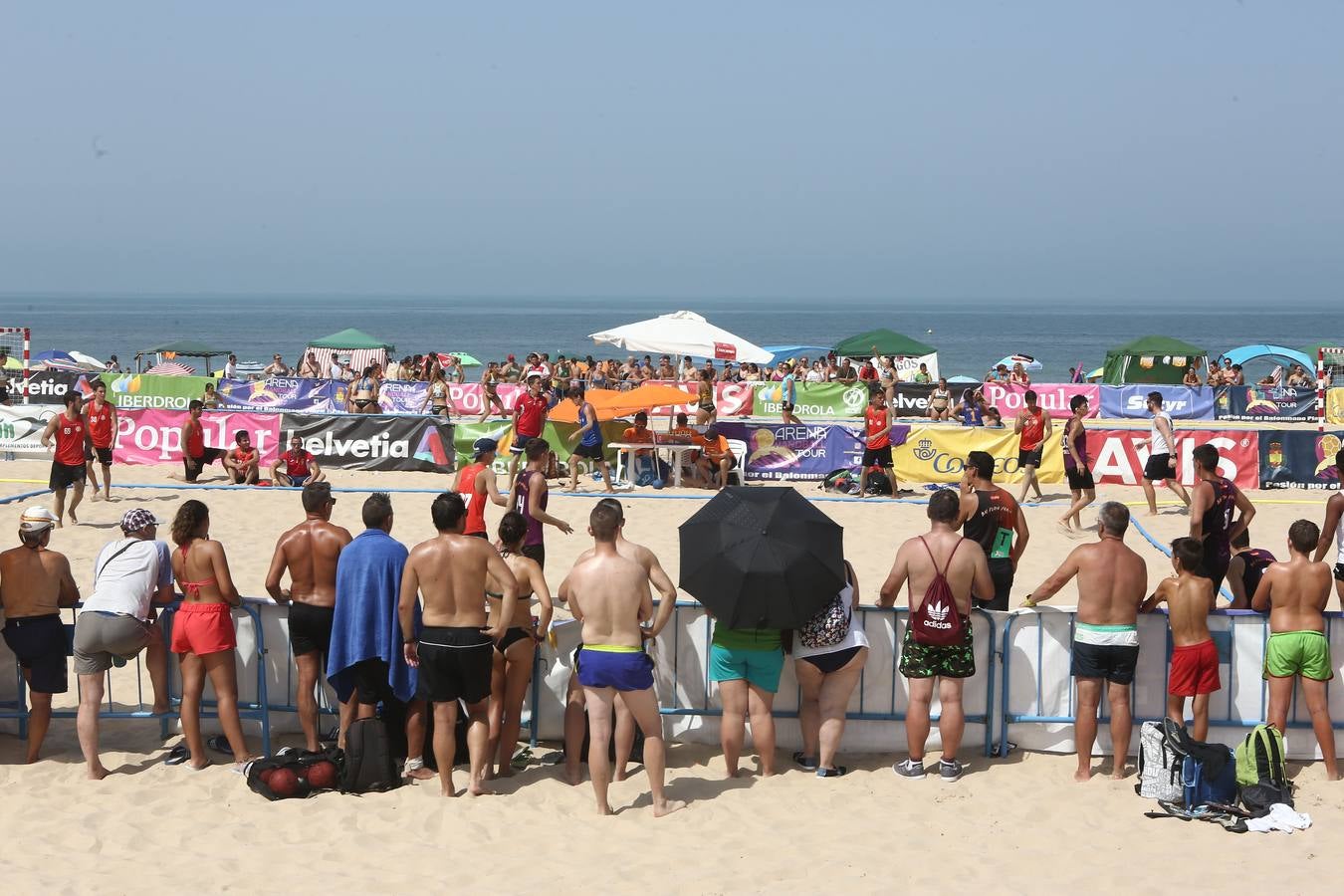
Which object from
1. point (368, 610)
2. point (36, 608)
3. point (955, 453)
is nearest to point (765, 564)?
point (368, 610)

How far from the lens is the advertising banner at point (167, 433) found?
17.3m

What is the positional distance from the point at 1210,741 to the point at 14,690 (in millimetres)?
6209

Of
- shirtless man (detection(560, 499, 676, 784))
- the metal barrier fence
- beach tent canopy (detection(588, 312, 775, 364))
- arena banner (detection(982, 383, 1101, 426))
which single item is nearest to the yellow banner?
beach tent canopy (detection(588, 312, 775, 364))

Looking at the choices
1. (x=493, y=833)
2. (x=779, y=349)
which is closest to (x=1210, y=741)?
(x=493, y=833)

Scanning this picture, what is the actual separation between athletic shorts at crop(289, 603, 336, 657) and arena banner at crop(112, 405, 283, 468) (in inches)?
450

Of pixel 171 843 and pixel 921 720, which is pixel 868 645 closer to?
pixel 921 720

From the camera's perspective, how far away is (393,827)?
571cm

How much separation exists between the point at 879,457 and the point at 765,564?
9.82m

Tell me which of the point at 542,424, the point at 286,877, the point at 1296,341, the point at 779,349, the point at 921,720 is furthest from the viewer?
the point at 1296,341

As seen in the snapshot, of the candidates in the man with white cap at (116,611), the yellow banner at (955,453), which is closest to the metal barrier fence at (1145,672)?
the man with white cap at (116,611)

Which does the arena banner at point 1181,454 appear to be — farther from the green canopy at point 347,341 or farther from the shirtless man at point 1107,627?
the green canopy at point 347,341

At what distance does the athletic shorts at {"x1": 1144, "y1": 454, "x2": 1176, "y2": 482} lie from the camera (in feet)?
43.9

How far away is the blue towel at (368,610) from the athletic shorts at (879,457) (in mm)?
10140

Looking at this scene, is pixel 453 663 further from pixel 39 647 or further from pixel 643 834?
pixel 39 647
